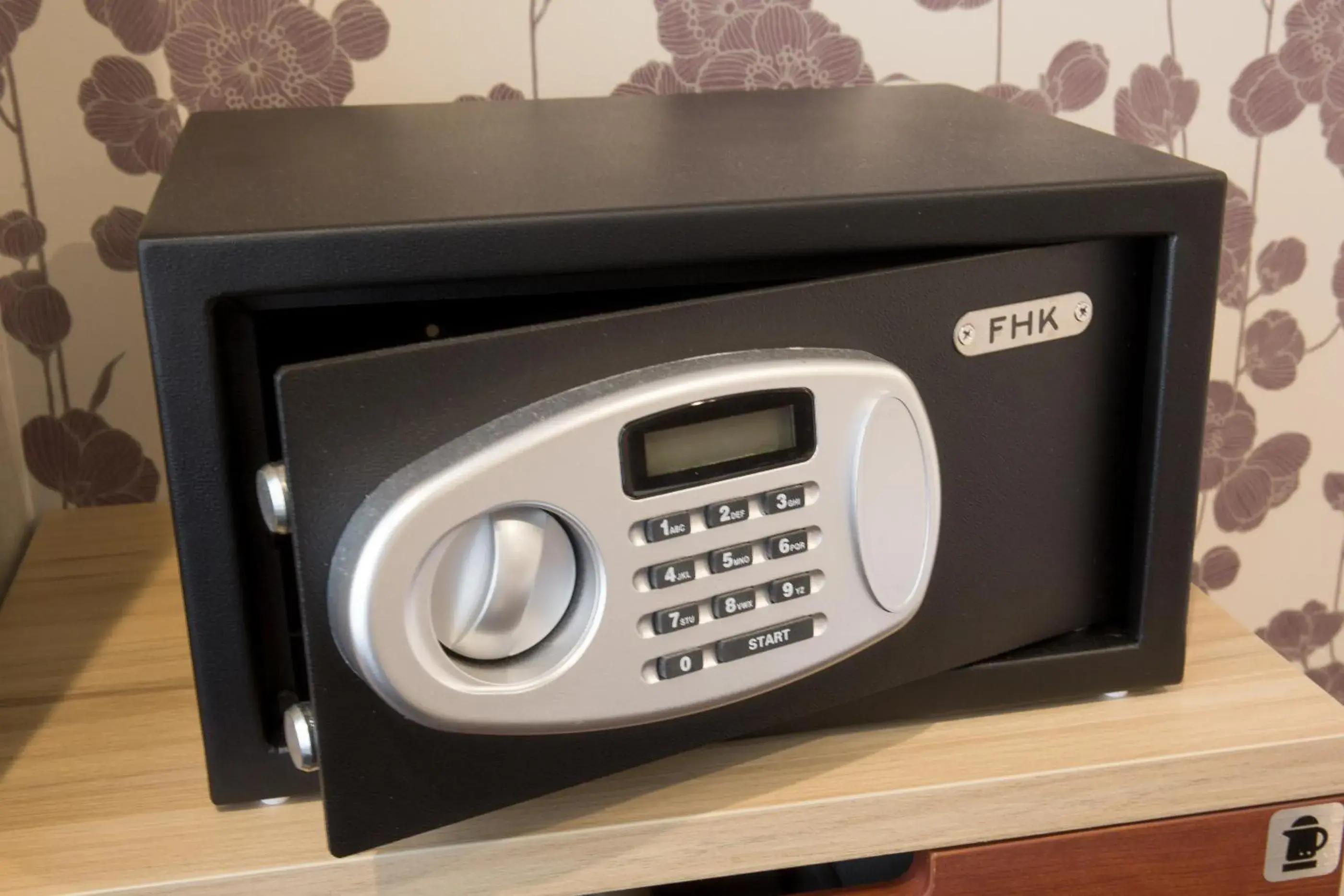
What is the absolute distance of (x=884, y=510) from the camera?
48 cm

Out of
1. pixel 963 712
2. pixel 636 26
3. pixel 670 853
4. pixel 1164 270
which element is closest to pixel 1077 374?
pixel 1164 270

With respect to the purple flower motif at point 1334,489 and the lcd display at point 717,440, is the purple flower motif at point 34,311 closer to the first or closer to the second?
the lcd display at point 717,440

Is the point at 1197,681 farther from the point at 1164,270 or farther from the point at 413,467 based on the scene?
the point at 413,467

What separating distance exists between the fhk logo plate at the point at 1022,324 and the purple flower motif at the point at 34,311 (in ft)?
1.99

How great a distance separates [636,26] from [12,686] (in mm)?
540

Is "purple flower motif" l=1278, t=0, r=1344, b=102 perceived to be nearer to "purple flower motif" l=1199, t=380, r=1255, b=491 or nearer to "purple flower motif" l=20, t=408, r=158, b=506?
"purple flower motif" l=1199, t=380, r=1255, b=491

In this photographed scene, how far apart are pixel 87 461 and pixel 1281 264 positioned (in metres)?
0.88

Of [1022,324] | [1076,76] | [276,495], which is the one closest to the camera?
[276,495]

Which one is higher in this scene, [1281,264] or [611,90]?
[611,90]

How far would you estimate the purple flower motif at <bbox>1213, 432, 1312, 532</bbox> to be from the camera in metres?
0.98

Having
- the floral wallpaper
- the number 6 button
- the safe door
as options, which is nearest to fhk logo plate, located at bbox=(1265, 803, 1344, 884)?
the safe door

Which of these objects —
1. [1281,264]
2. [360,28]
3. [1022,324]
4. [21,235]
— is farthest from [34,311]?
[1281,264]

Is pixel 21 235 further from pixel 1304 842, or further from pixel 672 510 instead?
pixel 1304 842

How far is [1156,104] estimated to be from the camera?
88 cm
